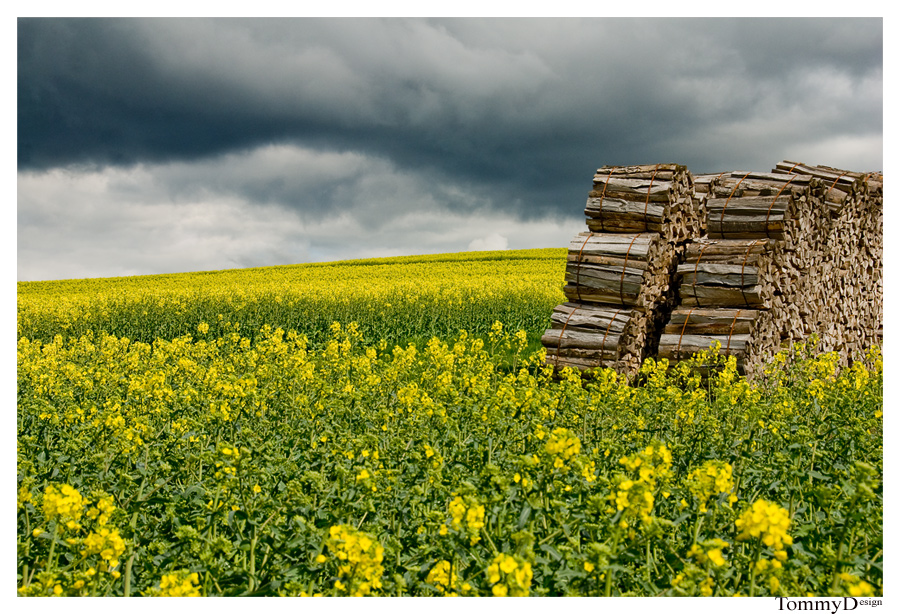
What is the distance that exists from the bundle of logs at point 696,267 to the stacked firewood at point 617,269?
2 cm

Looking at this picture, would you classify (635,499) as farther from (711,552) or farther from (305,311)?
(305,311)

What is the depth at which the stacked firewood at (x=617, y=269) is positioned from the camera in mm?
8828

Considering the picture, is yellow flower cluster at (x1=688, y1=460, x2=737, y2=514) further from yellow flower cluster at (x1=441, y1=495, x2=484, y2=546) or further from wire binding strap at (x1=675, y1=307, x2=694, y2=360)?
wire binding strap at (x1=675, y1=307, x2=694, y2=360)

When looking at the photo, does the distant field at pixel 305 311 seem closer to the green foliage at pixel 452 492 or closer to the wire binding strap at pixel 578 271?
the wire binding strap at pixel 578 271

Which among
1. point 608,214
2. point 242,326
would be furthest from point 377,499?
point 242,326

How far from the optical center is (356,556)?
8.44 ft

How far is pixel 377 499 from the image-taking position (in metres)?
3.62

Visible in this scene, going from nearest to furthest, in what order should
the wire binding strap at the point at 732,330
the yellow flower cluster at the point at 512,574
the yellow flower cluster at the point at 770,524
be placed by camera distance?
the yellow flower cluster at the point at 512,574
the yellow flower cluster at the point at 770,524
the wire binding strap at the point at 732,330

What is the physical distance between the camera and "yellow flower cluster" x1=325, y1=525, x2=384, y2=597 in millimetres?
2564

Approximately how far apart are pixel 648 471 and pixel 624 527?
10.8 inches

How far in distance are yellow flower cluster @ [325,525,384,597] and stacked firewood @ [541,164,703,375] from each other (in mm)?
6450

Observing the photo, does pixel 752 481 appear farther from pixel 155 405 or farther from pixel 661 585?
pixel 155 405

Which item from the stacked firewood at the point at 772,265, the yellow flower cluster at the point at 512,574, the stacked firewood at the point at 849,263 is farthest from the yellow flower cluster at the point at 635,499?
the stacked firewood at the point at 849,263

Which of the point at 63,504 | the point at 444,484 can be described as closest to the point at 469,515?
the point at 444,484
